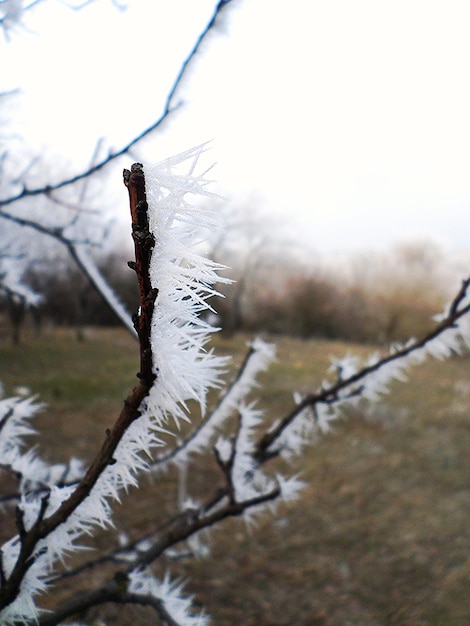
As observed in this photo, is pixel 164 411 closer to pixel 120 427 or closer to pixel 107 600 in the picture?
pixel 120 427

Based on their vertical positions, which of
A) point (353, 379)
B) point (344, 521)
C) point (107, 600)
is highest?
point (353, 379)

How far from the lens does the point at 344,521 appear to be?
313 inches

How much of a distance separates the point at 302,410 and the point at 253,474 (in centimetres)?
25

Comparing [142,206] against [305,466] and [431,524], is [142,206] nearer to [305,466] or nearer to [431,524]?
[431,524]

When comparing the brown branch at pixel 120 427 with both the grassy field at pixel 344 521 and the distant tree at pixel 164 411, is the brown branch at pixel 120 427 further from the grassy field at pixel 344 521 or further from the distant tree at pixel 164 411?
the grassy field at pixel 344 521

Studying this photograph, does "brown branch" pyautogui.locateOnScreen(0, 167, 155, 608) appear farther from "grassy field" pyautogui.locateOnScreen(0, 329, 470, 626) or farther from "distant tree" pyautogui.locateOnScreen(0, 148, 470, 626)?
"grassy field" pyautogui.locateOnScreen(0, 329, 470, 626)

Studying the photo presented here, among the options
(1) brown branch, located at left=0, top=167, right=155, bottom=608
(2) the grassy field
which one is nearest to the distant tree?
(1) brown branch, located at left=0, top=167, right=155, bottom=608

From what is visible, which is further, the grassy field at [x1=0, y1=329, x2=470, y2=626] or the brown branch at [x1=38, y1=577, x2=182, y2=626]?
the grassy field at [x1=0, y1=329, x2=470, y2=626]

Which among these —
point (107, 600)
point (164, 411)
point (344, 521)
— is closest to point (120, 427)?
point (164, 411)

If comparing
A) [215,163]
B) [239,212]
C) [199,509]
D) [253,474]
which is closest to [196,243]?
[215,163]

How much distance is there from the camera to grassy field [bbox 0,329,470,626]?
19.6 ft

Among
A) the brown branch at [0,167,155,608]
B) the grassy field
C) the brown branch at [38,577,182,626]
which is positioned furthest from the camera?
the grassy field

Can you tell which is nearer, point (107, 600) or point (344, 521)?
point (107, 600)

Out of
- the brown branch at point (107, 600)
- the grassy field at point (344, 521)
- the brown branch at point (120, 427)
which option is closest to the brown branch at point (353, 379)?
the brown branch at point (107, 600)
